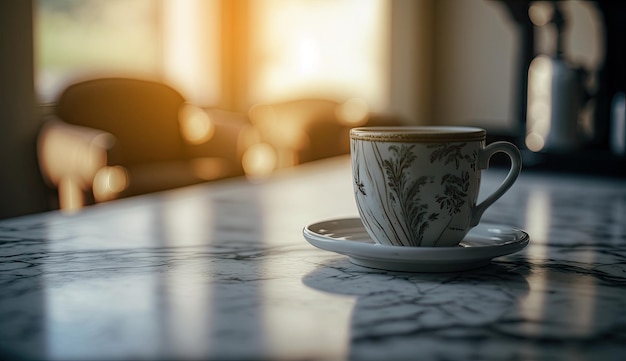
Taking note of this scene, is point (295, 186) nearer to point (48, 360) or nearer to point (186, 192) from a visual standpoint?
point (186, 192)

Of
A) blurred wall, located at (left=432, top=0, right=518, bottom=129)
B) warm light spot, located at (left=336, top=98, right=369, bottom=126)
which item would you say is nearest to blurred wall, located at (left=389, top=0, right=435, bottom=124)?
blurred wall, located at (left=432, top=0, right=518, bottom=129)

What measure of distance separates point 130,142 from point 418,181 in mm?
2952

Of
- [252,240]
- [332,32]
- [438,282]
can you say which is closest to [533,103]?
[252,240]

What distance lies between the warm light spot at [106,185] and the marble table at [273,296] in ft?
6.54

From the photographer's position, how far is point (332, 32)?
4.84 metres

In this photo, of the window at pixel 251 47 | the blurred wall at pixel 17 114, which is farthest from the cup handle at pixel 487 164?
the window at pixel 251 47

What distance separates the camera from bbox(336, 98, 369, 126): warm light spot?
157 inches

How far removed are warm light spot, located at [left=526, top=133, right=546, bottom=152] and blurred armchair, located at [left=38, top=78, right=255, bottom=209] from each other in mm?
1714

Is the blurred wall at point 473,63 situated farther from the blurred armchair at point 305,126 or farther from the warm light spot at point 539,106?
the warm light spot at point 539,106

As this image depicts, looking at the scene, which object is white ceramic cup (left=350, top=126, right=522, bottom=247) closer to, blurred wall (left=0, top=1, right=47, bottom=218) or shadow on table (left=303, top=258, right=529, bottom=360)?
shadow on table (left=303, top=258, right=529, bottom=360)

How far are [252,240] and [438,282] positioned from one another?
241 millimetres

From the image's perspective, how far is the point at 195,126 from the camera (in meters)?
3.72

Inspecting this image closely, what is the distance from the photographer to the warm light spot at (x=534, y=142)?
1429 mm

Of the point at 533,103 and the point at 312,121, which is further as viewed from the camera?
the point at 312,121
